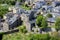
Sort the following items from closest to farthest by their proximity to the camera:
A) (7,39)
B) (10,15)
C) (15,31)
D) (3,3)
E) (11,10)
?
1. (7,39)
2. (15,31)
3. (10,15)
4. (11,10)
5. (3,3)

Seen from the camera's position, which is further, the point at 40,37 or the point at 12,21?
the point at 12,21

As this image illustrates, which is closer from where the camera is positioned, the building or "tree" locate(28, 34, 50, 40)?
"tree" locate(28, 34, 50, 40)

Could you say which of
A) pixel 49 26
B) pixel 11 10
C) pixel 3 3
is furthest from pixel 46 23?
pixel 3 3

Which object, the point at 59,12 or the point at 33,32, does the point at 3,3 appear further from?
the point at 33,32

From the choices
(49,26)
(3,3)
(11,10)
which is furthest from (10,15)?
(3,3)

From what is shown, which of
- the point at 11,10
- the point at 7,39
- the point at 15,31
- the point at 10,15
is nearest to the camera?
the point at 7,39

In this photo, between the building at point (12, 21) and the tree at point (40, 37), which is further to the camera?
the building at point (12, 21)

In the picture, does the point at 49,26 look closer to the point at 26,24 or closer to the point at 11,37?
the point at 26,24

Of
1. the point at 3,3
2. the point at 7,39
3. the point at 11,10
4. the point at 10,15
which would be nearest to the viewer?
the point at 7,39

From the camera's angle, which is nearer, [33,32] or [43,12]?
[33,32]
